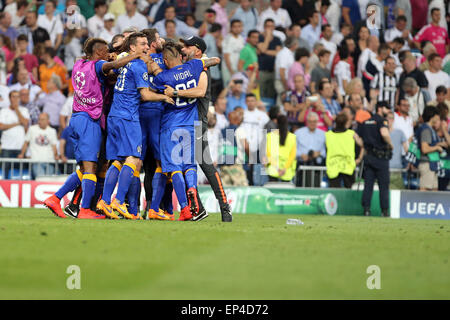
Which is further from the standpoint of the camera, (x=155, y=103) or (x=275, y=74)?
(x=275, y=74)

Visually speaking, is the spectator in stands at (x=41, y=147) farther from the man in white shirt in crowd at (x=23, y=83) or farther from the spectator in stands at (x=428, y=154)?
the spectator in stands at (x=428, y=154)

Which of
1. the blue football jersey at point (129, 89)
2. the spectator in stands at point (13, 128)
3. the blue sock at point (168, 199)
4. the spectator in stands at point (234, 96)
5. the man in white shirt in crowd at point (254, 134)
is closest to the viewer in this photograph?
the blue football jersey at point (129, 89)

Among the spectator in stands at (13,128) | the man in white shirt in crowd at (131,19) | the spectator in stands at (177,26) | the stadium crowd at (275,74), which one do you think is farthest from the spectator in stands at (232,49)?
the spectator in stands at (13,128)

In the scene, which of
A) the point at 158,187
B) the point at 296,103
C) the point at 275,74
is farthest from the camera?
the point at 275,74

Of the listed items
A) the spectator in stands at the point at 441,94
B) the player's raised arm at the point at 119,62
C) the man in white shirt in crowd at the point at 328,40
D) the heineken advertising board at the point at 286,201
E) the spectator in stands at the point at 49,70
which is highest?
the man in white shirt in crowd at the point at 328,40

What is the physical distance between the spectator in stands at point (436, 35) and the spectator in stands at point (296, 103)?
4.62 meters

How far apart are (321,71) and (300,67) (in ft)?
2.42

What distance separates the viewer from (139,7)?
75.0ft

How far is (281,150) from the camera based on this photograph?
1884 centimetres

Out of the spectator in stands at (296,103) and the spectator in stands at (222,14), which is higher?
the spectator in stands at (222,14)

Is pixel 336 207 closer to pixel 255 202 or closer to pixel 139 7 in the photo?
pixel 255 202

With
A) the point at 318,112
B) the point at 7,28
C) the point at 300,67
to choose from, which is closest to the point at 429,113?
the point at 318,112

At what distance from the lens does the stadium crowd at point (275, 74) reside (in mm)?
19078

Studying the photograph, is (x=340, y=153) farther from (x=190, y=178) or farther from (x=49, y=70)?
(x=190, y=178)
